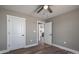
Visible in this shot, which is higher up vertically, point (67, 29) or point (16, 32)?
point (67, 29)

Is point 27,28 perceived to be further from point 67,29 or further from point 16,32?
point 67,29

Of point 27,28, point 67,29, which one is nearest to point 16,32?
point 27,28

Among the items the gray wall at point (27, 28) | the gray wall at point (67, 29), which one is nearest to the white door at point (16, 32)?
the gray wall at point (27, 28)

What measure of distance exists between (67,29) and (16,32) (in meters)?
2.44

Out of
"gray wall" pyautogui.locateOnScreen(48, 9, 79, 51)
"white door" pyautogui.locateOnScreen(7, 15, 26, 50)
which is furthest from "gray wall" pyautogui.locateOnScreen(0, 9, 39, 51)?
"gray wall" pyautogui.locateOnScreen(48, 9, 79, 51)

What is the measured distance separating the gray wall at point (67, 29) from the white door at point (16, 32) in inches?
71.5

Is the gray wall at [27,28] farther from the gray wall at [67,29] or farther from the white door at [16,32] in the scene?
the gray wall at [67,29]

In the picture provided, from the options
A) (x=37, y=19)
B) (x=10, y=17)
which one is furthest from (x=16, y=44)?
(x=37, y=19)

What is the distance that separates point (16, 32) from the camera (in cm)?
285

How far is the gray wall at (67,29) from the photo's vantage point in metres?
2.38

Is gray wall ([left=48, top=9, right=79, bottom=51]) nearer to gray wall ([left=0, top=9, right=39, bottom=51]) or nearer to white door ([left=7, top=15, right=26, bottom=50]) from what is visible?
gray wall ([left=0, top=9, right=39, bottom=51])
